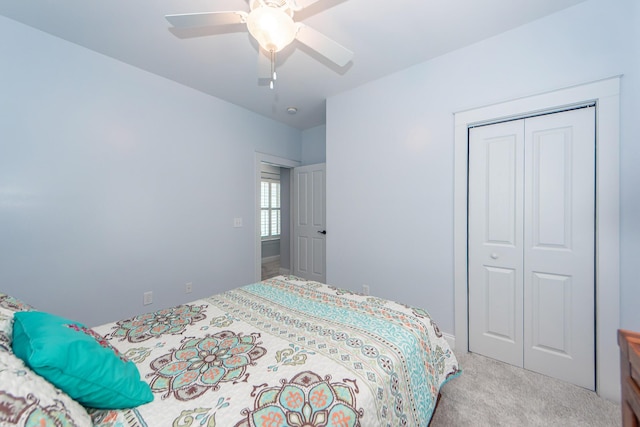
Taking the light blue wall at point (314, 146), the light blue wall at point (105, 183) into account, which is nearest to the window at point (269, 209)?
the light blue wall at point (314, 146)

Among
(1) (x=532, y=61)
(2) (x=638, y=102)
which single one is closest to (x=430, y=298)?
(2) (x=638, y=102)

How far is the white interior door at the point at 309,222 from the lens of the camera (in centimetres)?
393

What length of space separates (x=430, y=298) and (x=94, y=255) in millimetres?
2982

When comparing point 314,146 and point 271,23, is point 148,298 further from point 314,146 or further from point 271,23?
point 314,146

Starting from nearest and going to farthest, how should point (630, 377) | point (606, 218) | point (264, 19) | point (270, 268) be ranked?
1. point (630, 377)
2. point (264, 19)
3. point (606, 218)
4. point (270, 268)

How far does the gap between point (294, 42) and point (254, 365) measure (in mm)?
2231

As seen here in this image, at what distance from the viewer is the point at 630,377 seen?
719 millimetres

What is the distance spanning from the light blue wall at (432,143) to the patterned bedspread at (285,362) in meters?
0.93

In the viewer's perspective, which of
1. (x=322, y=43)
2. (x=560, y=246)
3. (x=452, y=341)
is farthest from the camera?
(x=452, y=341)

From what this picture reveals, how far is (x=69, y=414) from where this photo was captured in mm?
643

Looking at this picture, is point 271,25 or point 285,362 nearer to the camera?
point 285,362

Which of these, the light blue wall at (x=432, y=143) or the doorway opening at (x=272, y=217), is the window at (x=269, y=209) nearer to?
the doorway opening at (x=272, y=217)

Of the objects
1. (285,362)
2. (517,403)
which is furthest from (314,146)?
(517,403)

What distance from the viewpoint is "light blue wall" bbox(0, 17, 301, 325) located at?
6.13 feet
